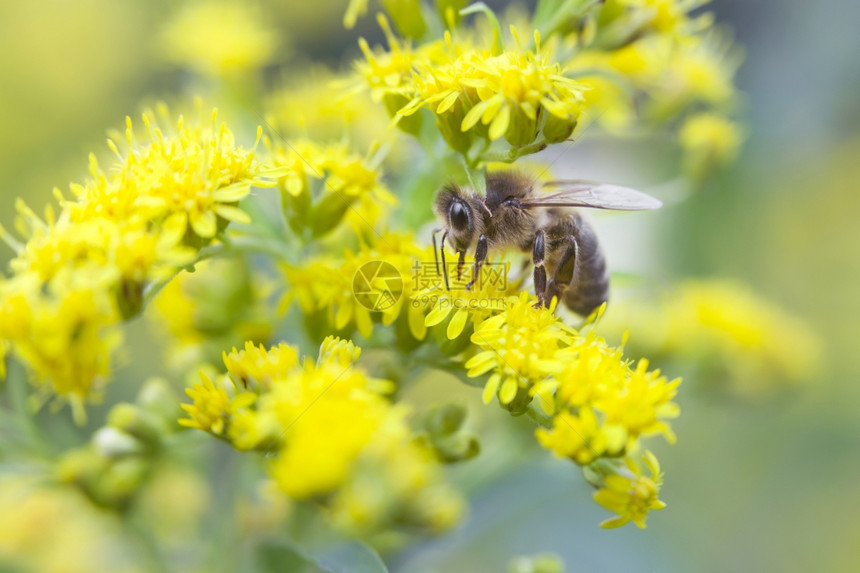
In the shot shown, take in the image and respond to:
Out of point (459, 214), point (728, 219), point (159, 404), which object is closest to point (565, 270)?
point (459, 214)

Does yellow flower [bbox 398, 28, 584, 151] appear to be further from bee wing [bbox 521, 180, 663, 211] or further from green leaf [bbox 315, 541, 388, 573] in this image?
green leaf [bbox 315, 541, 388, 573]

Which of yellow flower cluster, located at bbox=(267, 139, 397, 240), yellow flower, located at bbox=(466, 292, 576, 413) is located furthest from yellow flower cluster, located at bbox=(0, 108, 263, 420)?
yellow flower, located at bbox=(466, 292, 576, 413)

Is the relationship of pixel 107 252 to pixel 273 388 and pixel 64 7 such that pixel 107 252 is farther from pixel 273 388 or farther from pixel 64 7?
pixel 64 7

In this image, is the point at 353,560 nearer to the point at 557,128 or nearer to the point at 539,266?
the point at 539,266

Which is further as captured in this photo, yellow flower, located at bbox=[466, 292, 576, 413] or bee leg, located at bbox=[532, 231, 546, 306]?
bee leg, located at bbox=[532, 231, 546, 306]

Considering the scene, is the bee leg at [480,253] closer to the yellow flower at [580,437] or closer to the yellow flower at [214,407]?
the yellow flower at [580,437]

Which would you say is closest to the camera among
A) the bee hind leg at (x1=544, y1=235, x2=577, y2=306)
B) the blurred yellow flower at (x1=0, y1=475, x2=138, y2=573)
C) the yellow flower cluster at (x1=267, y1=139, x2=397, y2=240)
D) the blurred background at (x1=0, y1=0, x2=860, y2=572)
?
the yellow flower cluster at (x1=267, y1=139, x2=397, y2=240)

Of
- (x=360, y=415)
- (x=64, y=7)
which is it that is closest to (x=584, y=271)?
(x=360, y=415)
